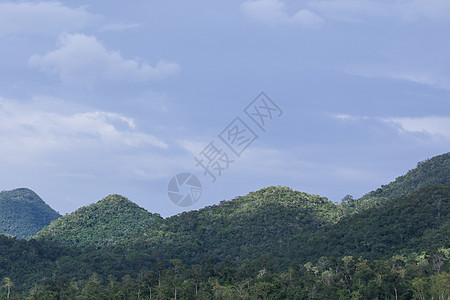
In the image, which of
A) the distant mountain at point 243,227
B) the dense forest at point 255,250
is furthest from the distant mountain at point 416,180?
the distant mountain at point 243,227

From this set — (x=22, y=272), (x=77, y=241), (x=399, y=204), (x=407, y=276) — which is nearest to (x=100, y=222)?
(x=77, y=241)

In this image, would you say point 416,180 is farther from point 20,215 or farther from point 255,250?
point 20,215

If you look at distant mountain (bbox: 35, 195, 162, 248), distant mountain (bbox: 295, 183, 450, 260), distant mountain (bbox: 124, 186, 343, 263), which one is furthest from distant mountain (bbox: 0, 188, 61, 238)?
distant mountain (bbox: 295, 183, 450, 260)

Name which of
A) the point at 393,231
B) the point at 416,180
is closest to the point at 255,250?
the point at 393,231

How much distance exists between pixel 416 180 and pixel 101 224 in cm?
7013

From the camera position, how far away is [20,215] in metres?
187

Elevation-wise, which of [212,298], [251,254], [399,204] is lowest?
[212,298]

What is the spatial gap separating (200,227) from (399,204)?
43004 mm

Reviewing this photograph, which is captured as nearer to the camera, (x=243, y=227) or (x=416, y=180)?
(x=243, y=227)

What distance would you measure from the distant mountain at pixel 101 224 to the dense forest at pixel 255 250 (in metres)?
0.24

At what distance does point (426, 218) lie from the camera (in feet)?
274

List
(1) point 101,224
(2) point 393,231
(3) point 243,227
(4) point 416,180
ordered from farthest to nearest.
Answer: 1. (1) point 101,224
2. (4) point 416,180
3. (3) point 243,227
4. (2) point 393,231

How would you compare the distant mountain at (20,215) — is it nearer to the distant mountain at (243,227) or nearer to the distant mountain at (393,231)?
the distant mountain at (243,227)

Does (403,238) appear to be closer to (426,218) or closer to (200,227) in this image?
(426,218)
